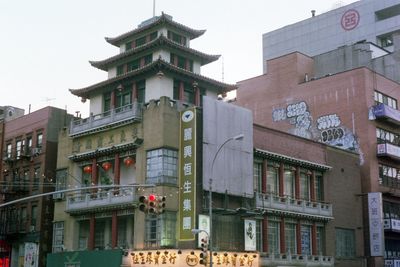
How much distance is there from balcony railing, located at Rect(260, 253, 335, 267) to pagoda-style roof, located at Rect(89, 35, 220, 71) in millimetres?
20147

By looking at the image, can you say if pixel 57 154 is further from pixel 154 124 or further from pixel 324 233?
pixel 324 233

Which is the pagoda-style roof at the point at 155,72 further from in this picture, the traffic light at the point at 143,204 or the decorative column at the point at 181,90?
the traffic light at the point at 143,204

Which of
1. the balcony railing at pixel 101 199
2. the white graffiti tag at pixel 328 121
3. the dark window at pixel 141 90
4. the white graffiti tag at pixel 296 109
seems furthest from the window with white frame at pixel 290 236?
the white graffiti tag at pixel 296 109

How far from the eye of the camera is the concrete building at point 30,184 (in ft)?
194

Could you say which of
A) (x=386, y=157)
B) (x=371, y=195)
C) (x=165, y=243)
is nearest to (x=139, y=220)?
(x=165, y=243)

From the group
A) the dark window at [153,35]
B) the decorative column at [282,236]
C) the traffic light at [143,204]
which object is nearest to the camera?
the traffic light at [143,204]

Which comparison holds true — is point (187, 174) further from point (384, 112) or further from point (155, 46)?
point (384, 112)

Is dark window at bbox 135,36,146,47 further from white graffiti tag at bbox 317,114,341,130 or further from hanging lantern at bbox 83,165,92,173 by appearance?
white graffiti tag at bbox 317,114,341,130

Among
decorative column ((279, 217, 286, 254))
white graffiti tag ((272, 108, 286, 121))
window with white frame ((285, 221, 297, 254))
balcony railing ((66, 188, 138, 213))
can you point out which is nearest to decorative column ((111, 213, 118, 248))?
balcony railing ((66, 188, 138, 213))

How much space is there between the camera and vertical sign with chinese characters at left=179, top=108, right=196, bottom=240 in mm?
46938

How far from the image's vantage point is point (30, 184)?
6138 cm

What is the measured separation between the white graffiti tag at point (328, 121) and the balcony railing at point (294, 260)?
15499 millimetres

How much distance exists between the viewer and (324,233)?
59531 mm

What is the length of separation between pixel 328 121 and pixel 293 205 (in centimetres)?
1562
